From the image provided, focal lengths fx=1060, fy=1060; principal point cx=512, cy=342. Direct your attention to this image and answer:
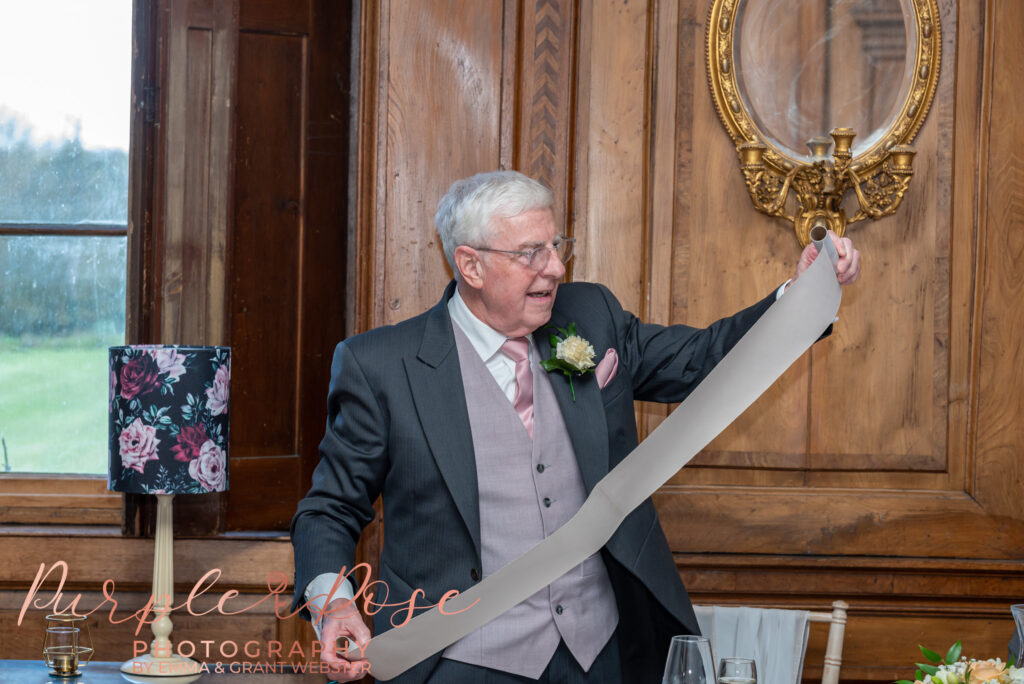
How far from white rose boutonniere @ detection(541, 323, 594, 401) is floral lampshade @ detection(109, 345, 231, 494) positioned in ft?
3.04

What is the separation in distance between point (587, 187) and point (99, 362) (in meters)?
1.55

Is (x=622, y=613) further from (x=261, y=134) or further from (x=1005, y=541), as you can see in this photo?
(x=261, y=134)

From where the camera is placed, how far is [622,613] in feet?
7.02

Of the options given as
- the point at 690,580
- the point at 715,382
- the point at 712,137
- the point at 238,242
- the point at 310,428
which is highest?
the point at 712,137

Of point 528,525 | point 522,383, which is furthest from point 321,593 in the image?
point 522,383

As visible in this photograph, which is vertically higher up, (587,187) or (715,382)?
(587,187)

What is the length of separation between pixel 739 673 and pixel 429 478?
35.2 inches

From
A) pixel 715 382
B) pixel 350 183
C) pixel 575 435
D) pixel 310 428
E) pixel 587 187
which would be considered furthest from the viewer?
pixel 310 428

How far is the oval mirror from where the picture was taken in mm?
2746

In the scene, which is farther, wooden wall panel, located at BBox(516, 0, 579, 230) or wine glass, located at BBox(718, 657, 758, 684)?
wooden wall panel, located at BBox(516, 0, 579, 230)

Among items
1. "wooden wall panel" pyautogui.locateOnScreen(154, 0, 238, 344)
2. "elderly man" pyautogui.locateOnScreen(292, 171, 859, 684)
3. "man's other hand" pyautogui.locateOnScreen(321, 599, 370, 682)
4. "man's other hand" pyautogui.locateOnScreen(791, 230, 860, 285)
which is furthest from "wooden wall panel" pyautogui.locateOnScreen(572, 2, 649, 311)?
"man's other hand" pyautogui.locateOnScreen(321, 599, 370, 682)

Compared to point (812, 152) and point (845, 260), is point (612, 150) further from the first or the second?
point (845, 260)

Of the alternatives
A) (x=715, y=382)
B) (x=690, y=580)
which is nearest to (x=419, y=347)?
(x=715, y=382)

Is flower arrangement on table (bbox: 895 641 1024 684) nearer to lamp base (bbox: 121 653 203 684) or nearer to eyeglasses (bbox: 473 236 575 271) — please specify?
eyeglasses (bbox: 473 236 575 271)
